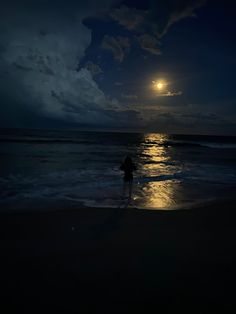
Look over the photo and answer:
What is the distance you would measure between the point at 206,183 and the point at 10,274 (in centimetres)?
1108

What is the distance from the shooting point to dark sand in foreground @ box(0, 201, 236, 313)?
133 inches

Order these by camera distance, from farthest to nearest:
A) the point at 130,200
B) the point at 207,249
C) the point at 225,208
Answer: the point at 130,200, the point at 225,208, the point at 207,249

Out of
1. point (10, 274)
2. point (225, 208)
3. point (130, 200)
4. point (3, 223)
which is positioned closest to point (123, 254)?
point (10, 274)

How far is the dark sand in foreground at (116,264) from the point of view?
3391 millimetres

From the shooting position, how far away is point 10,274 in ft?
12.9

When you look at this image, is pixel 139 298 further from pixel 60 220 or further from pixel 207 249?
pixel 60 220

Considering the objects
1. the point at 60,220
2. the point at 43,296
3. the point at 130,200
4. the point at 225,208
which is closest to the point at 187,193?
the point at 225,208

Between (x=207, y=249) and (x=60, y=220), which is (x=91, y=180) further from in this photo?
(x=207, y=249)

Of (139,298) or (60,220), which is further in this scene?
(60,220)

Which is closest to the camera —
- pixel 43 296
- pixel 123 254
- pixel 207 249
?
pixel 43 296

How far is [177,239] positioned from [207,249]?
27.2 inches

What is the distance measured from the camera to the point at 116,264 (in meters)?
4.26

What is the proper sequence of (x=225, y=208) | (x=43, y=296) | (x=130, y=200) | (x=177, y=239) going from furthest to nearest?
1. (x=130, y=200)
2. (x=225, y=208)
3. (x=177, y=239)
4. (x=43, y=296)

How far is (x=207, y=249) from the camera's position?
4.91m
